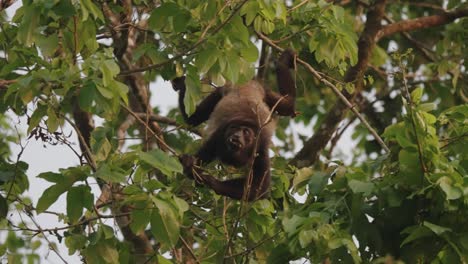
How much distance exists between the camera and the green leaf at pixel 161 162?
5.37m

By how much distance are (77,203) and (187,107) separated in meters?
1.13

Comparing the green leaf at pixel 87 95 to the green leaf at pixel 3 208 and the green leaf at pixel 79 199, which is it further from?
the green leaf at pixel 3 208

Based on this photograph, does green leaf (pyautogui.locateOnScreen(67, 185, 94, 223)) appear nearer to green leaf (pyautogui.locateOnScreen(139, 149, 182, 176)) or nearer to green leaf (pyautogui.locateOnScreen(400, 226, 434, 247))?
green leaf (pyautogui.locateOnScreen(139, 149, 182, 176))

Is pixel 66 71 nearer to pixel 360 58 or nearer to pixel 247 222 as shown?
pixel 247 222

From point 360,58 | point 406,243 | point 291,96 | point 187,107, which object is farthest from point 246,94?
point 406,243

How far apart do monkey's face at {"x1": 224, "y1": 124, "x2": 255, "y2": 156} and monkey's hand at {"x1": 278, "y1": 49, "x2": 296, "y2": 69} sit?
70 cm

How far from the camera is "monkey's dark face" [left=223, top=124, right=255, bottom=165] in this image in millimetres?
8219

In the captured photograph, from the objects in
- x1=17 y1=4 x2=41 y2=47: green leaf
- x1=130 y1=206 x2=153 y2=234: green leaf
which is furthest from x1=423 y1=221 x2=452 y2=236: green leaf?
x1=17 y1=4 x2=41 y2=47: green leaf

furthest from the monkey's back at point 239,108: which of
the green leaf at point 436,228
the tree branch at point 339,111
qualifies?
the green leaf at point 436,228

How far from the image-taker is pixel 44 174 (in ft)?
17.8

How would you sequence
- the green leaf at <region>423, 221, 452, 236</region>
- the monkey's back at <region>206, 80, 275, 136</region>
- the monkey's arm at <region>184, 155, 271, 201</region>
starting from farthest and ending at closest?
the monkey's back at <region>206, 80, 275, 136</region> < the monkey's arm at <region>184, 155, 271, 201</region> < the green leaf at <region>423, 221, 452, 236</region>

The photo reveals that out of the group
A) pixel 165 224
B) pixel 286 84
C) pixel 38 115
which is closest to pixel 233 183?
pixel 286 84

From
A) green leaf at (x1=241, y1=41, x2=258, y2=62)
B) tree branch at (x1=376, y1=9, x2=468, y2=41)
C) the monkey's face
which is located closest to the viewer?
green leaf at (x1=241, y1=41, x2=258, y2=62)

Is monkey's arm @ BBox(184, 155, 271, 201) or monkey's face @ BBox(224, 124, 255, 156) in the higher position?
monkey's face @ BBox(224, 124, 255, 156)
